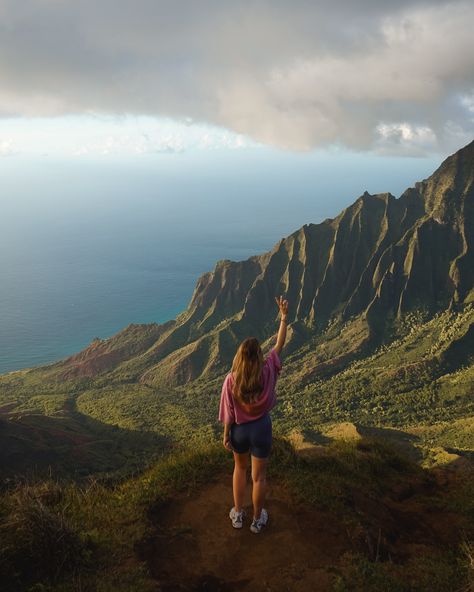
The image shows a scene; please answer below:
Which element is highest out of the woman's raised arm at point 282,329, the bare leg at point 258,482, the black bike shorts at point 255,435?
the woman's raised arm at point 282,329

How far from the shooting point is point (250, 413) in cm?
931

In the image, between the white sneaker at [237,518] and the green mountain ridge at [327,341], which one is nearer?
the white sneaker at [237,518]

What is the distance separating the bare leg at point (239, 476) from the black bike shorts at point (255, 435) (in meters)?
0.32

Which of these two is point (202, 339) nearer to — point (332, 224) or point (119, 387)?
point (119, 387)

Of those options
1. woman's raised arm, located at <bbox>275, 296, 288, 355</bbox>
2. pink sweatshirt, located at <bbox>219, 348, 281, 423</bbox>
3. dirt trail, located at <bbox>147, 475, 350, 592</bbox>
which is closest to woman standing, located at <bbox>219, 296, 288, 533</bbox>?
pink sweatshirt, located at <bbox>219, 348, 281, 423</bbox>

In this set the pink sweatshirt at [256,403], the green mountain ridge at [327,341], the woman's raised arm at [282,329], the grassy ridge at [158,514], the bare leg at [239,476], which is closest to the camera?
the grassy ridge at [158,514]

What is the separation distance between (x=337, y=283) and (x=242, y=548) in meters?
123

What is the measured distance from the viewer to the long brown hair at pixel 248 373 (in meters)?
8.88

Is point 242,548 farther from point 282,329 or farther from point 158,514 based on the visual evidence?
point 282,329

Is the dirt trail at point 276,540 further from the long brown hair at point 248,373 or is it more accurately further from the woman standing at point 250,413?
the long brown hair at point 248,373

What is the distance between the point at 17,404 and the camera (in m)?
91.8

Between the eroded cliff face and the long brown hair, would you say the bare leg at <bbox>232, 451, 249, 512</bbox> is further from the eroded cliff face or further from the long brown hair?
the eroded cliff face

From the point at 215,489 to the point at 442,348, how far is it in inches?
3744

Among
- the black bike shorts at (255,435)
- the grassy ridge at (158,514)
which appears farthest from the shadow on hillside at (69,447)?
the black bike shorts at (255,435)
